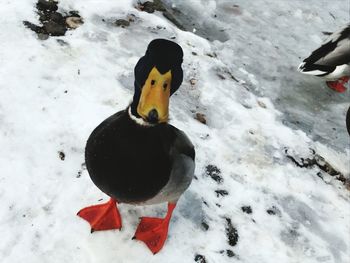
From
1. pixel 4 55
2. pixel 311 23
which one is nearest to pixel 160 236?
pixel 4 55

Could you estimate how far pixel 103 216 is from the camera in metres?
2.58

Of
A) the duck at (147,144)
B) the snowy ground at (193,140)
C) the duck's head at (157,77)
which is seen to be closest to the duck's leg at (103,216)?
the snowy ground at (193,140)

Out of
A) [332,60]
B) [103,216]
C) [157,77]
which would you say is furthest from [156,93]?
[332,60]

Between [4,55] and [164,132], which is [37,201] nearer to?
[164,132]

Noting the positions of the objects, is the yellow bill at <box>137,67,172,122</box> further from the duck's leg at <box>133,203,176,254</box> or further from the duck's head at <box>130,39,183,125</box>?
the duck's leg at <box>133,203,176,254</box>

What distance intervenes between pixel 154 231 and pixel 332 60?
2.90 metres

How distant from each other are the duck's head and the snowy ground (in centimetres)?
94

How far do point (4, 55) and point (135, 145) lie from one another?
1788 millimetres

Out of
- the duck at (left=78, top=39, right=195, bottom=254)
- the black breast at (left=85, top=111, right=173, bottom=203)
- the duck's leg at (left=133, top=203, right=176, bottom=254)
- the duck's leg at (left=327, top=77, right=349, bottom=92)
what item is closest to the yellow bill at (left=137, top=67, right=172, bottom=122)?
the duck at (left=78, top=39, right=195, bottom=254)

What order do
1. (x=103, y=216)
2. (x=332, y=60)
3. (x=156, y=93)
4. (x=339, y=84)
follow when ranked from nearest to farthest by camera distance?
(x=156, y=93), (x=103, y=216), (x=332, y=60), (x=339, y=84)

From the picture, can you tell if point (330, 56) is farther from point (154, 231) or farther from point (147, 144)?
point (147, 144)

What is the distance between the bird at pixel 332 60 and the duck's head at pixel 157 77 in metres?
2.89

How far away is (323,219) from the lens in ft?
10.4

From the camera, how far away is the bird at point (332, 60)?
459cm
